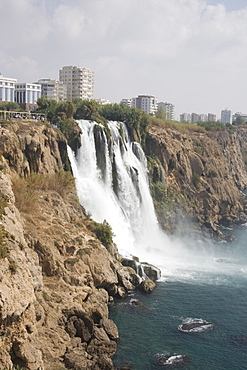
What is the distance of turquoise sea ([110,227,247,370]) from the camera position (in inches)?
1108

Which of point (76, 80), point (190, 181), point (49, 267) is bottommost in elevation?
point (49, 267)

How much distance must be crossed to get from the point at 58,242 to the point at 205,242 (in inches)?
1151

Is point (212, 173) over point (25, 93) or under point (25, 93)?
under

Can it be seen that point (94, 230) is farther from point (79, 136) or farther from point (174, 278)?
point (79, 136)

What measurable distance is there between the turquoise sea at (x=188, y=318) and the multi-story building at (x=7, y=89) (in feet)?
195

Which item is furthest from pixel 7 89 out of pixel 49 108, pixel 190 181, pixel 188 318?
pixel 188 318

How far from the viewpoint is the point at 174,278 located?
137 ft

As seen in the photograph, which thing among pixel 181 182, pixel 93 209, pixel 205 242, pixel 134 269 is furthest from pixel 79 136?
pixel 181 182

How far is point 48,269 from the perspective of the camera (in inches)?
1243

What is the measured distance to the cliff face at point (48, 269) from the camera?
75.2ft

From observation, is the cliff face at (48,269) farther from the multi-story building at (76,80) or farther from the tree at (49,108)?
the multi-story building at (76,80)

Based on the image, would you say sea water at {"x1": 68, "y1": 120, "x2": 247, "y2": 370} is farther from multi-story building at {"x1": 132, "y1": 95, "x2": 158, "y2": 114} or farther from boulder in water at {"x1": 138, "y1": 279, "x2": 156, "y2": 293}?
multi-story building at {"x1": 132, "y1": 95, "x2": 158, "y2": 114}

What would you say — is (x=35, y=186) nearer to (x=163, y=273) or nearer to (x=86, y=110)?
(x=163, y=273)

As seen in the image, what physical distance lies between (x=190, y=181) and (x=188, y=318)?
42.1 metres
